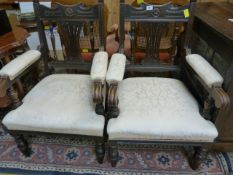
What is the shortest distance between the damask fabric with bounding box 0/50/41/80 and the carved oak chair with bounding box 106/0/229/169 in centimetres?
54

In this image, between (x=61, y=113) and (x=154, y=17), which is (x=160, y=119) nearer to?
(x=61, y=113)

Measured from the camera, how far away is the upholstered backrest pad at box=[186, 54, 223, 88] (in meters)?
1.00

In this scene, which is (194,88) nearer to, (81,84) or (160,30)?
(160,30)

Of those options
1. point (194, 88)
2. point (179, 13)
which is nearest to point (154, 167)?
point (194, 88)

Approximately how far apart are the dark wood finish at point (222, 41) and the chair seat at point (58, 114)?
71cm

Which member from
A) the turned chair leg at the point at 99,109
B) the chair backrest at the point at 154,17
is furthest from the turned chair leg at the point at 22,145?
Answer: the chair backrest at the point at 154,17

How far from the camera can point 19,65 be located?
1178 millimetres

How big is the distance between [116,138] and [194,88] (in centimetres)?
66

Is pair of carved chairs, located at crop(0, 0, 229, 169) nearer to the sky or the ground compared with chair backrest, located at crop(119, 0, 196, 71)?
nearer to the ground

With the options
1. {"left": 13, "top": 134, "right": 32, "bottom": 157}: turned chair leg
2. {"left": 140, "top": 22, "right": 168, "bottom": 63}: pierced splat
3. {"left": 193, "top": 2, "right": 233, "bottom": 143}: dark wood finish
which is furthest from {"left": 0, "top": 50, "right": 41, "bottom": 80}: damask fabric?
{"left": 193, "top": 2, "right": 233, "bottom": 143}: dark wood finish

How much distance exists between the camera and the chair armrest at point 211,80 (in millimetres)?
934

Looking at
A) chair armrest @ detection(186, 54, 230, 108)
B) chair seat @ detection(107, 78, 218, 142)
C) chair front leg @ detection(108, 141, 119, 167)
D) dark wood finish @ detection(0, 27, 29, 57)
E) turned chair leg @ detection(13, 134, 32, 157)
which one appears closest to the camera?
chair armrest @ detection(186, 54, 230, 108)

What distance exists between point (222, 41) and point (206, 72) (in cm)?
21

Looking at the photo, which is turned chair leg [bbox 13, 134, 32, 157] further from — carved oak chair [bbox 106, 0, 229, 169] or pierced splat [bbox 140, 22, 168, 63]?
pierced splat [bbox 140, 22, 168, 63]
